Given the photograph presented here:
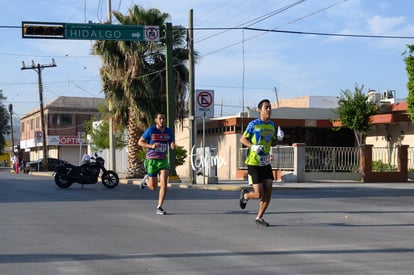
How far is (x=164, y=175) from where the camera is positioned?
38.2ft

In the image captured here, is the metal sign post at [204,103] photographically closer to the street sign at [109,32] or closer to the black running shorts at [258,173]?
the street sign at [109,32]

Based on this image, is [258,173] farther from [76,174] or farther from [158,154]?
[76,174]

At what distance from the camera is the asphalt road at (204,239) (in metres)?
6.80

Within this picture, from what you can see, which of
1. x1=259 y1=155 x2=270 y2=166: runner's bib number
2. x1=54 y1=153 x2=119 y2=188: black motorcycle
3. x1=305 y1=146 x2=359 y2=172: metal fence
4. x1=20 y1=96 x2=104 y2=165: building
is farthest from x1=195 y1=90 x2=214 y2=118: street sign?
x1=20 y1=96 x2=104 y2=165: building

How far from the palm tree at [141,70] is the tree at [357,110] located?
773 cm

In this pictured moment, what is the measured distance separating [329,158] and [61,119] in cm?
5347

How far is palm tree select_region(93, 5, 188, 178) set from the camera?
2928 cm

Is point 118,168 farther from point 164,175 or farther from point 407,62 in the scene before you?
point 164,175

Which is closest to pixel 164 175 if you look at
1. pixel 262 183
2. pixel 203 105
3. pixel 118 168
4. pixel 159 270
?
pixel 262 183

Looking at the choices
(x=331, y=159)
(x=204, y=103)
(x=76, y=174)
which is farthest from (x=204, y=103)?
(x=331, y=159)

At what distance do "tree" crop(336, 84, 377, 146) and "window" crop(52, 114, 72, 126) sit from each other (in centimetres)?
5305

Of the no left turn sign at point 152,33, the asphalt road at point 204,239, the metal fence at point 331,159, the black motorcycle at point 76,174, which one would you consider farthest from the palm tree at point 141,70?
the asphalt road at point 204,239

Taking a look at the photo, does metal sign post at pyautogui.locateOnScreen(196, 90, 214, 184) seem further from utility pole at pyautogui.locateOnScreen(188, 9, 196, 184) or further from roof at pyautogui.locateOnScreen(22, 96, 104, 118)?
roof at pyautogui.locateOnScreen(22, 96, 104, 118)

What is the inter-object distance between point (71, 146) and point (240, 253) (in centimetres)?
7079
